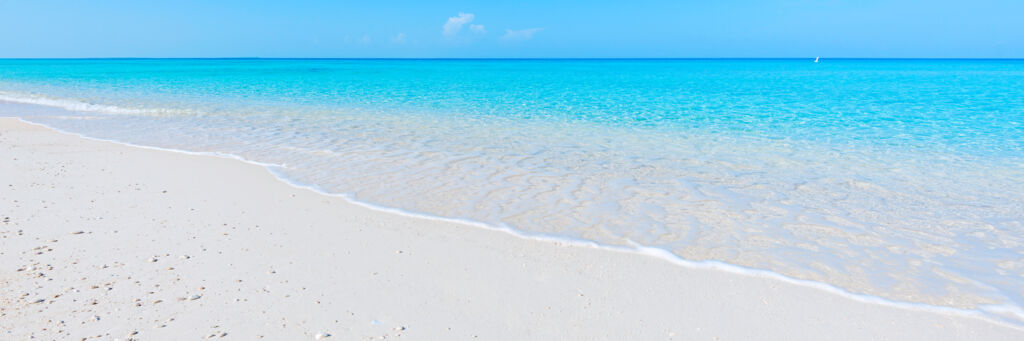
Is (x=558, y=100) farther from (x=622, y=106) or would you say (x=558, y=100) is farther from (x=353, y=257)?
(x=353, y=257)

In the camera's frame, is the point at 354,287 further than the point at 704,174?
No

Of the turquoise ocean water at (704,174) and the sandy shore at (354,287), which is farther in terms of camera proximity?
the turquoise ocean water at (704,174)

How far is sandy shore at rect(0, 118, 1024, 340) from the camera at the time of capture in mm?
3693

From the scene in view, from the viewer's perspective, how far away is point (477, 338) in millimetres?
3613

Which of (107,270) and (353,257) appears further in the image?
(353,257)

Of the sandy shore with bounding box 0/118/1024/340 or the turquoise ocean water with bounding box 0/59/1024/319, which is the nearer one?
the sandy shore with bounding box 0/118/1024/340

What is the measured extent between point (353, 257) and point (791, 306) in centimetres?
336

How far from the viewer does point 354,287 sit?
169 inches

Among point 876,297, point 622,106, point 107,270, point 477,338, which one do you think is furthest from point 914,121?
point 107,270

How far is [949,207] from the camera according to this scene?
676 cm

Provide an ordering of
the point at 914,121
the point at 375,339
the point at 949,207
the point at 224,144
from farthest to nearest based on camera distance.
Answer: the point at 914,121, the point at 224,144, the point at 949,207, the point at 375,339

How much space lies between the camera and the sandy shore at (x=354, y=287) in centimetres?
369

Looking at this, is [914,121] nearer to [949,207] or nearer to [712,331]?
[949,207]

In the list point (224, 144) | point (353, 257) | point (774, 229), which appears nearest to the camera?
point (353, 257)
